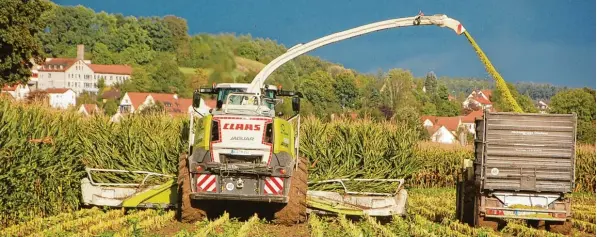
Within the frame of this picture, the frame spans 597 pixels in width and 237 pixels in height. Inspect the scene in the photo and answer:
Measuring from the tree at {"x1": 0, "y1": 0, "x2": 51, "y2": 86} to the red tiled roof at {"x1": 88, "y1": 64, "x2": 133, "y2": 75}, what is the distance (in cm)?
7840

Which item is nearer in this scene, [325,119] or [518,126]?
[518,126]

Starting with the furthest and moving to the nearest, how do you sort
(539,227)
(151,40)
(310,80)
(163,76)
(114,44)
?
(114,44)
(151,40)
(163,76)
(310,80)
(539,227)

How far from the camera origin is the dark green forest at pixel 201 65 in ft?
148

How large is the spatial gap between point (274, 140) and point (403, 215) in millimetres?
3999

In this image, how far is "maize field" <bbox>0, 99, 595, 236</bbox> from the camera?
18.4 meters

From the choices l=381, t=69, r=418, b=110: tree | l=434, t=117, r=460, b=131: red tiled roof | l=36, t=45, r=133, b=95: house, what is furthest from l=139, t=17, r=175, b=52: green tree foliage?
l=434, t=117, r=460, b=131: red tiled roof

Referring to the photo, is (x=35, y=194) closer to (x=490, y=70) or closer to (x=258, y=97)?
(x=258, y=97)

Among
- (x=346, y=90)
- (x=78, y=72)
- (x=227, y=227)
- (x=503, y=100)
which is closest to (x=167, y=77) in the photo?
(x=346, y=90)

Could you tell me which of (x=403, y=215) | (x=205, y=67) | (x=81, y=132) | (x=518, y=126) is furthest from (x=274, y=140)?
(x=205, y=67)

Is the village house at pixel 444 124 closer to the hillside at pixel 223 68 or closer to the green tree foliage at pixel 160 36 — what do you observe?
the hillside at pixel 223 68

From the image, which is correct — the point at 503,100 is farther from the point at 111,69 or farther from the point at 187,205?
the point at 111,69

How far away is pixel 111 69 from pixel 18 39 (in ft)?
301

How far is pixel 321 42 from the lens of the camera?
28031mm

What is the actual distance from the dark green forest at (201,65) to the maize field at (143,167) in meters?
3.50
